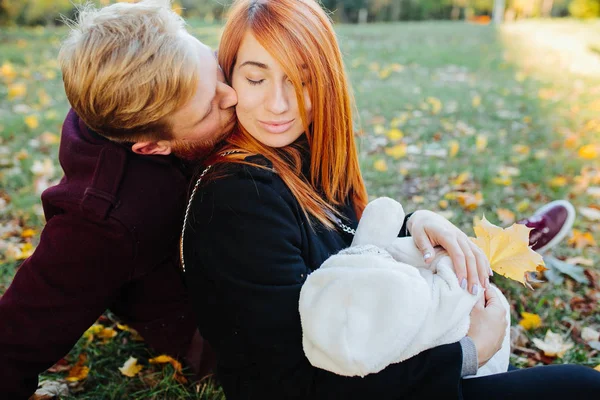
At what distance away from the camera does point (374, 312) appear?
117 centimetres

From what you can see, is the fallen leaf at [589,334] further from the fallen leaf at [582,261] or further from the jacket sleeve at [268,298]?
the jacket sleeve at [268,298]

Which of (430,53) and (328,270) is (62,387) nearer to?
(328,270)

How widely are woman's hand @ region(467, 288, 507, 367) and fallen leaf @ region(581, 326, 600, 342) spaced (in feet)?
3.23

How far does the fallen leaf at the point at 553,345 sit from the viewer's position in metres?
2.06

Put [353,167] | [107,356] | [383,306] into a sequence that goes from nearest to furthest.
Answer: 1. [383,306]
2. [353,167]
3. [107,356]

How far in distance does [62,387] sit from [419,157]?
302 centimetres

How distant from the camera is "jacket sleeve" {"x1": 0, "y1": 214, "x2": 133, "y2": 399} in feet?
4.85

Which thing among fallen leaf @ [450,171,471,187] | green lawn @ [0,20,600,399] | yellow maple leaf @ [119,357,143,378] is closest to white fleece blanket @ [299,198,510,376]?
green lawn @ [0,20,600,399]

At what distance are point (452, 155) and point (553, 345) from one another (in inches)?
86.8

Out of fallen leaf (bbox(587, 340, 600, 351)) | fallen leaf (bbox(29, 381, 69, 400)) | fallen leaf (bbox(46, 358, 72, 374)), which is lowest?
fallen leaf (bbox(46, 358, 72, 374))

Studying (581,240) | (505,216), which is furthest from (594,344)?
(505,216)

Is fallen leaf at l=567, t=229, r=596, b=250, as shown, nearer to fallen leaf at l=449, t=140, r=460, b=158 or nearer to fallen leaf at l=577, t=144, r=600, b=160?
fallen leaf at l=577, t=144, r=600, b=160

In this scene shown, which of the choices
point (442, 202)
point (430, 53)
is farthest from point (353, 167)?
point (430, 53)

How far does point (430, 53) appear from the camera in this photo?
9805 millimetres
